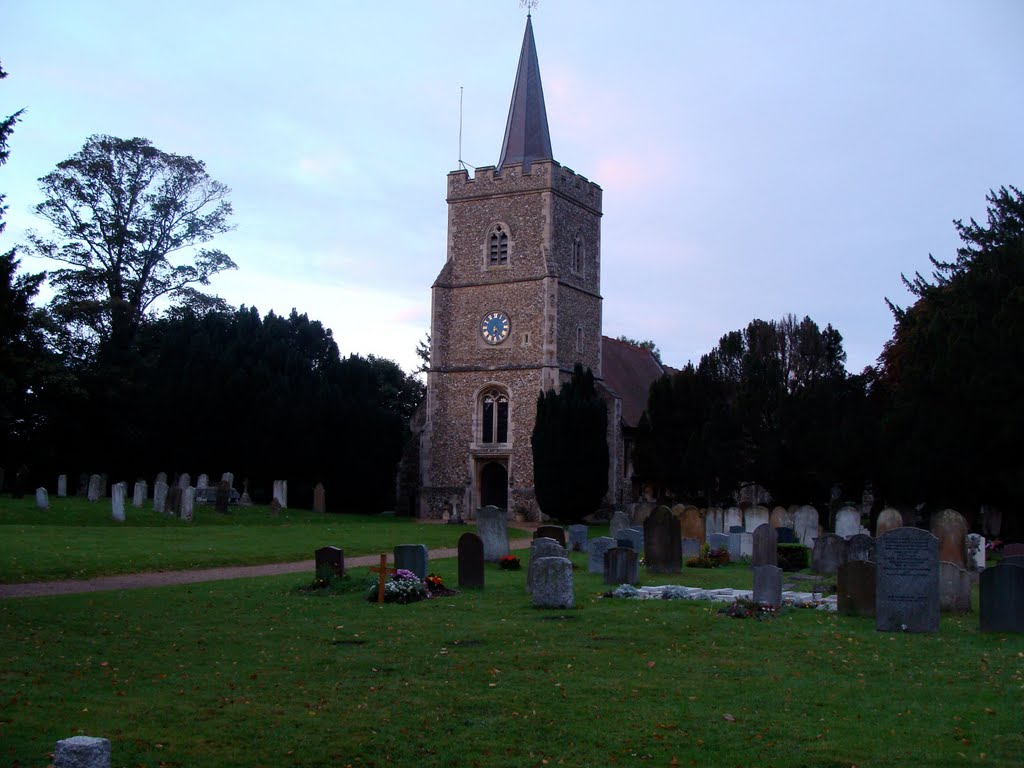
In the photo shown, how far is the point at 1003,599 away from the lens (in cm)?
1114

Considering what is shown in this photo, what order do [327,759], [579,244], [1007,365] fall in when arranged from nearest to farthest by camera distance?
[327,759] < [1007,365] < [579,244]

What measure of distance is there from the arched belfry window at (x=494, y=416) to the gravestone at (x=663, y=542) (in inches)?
850

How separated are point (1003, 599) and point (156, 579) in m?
11.6

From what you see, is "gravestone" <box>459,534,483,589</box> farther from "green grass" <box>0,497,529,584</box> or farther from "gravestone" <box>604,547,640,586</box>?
"green grass" <box>0,497,529,584</box>

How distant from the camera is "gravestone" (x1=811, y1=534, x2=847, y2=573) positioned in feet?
59.1

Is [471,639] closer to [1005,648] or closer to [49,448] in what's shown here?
[1005,648]

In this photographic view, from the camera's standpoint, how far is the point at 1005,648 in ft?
33.2

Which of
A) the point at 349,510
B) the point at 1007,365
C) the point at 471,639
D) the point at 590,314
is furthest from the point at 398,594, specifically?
the point at 590,314

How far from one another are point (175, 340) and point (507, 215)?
510 inches

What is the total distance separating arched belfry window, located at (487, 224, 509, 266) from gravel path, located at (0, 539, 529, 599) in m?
21.3

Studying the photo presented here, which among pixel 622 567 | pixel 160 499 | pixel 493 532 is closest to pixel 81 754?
pixel 622 567

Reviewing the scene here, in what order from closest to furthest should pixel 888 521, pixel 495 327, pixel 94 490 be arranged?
pixel 888 521, pixel 94 490, pixel 495 327

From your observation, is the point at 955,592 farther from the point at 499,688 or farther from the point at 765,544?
the point at 499,688

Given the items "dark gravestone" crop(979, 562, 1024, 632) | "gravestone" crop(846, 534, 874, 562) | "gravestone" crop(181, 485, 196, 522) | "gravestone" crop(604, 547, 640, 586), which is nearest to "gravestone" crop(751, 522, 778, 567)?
"gravestone" crop(846, 534, 874, 562)
